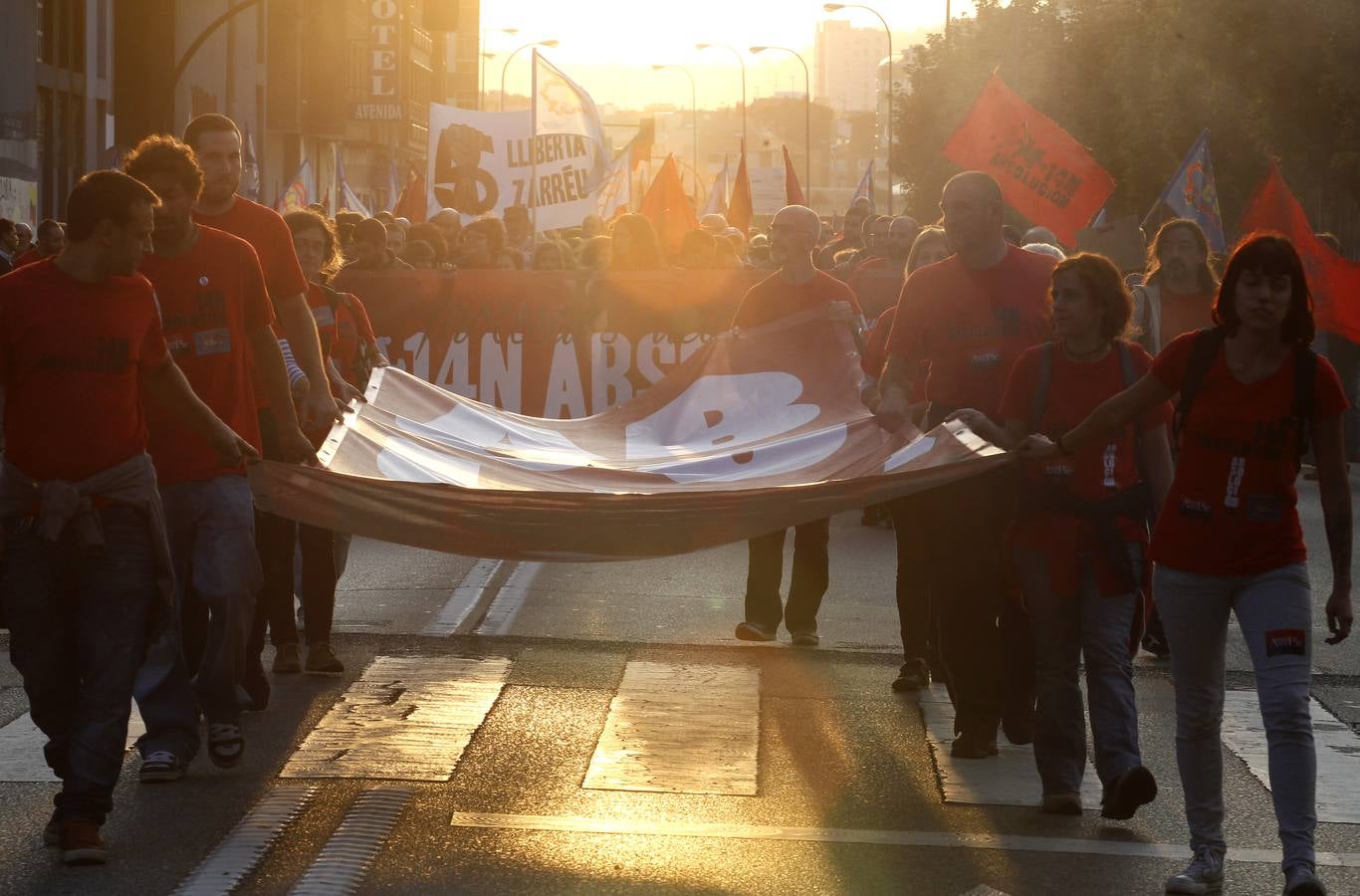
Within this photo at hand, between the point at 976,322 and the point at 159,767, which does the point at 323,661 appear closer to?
the point at 159,767

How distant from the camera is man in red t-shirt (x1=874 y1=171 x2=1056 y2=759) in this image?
7480 mm

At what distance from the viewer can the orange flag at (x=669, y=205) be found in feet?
83.3

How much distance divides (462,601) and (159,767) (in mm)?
4139

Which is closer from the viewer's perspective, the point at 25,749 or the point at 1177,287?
the point at 25,749

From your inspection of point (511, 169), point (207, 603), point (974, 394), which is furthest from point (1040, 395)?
point (511, 169)

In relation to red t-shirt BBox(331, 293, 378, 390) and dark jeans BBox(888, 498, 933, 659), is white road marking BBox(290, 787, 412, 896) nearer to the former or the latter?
dark jeans BBox(888, 498, 933, 659)

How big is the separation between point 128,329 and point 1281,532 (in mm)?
3344

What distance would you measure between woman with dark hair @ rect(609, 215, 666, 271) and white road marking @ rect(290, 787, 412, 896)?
9854 millimetres

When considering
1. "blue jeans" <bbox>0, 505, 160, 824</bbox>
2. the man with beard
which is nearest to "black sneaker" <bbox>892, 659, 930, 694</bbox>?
the man with beard

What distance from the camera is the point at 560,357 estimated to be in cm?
1675

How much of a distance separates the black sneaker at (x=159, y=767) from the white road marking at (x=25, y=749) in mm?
151

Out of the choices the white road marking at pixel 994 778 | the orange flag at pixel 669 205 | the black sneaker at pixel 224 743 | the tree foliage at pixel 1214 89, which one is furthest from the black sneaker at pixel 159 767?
the tree foliage at pixel 1214 89

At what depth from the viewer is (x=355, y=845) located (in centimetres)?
625

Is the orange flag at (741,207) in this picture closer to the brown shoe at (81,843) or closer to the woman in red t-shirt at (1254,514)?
the woman in red t-shirt at (1254,514)
